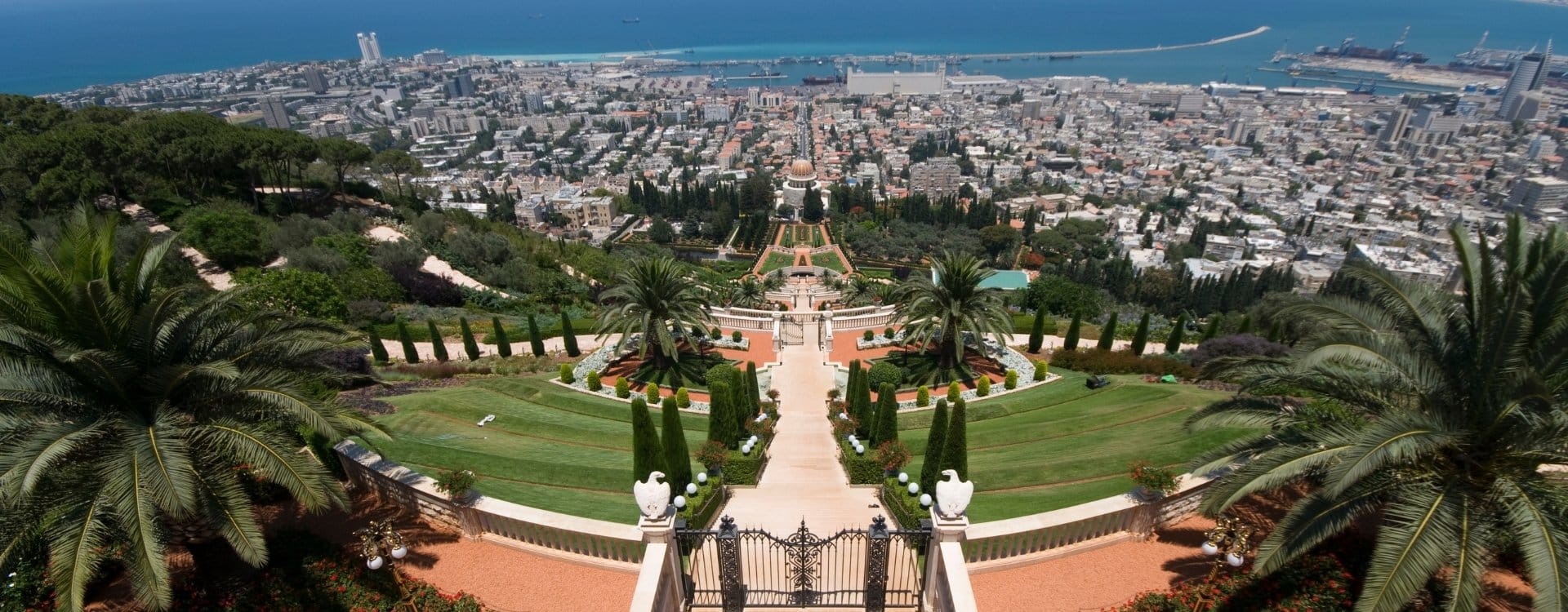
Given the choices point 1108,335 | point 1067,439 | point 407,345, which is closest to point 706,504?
point 1067,439

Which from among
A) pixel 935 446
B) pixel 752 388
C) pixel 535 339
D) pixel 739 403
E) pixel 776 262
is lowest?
pixel 776 262

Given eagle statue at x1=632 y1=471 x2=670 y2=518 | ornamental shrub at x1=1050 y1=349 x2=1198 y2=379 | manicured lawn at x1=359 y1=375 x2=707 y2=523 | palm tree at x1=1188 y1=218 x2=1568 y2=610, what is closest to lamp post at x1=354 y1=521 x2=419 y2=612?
manicured lawn at x1=359 y1=375 x2=707 y2=523

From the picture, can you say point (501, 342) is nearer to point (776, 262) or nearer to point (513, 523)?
point (513, 523)

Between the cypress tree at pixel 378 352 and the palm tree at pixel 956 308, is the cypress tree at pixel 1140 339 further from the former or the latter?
the cypress tree at pixel 378 352

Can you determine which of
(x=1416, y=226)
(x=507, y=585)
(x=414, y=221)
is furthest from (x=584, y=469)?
(x=1416, y=226)

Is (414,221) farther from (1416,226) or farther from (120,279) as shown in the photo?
(1416,226)

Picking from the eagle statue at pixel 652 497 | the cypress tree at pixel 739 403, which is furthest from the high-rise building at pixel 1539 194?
the eagle statue at pixel 652 497
